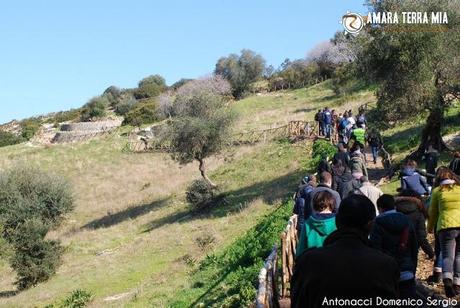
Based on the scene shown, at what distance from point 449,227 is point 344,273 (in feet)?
13.3

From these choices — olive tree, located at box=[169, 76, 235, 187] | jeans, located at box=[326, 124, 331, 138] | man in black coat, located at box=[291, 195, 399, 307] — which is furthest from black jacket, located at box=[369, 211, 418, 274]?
olive tree, located at box=[169, 76, 235, 187]

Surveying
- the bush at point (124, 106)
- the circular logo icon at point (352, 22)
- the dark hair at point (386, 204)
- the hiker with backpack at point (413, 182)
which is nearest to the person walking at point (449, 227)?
the dark hair at point (386, 204)

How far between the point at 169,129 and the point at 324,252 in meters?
30.9

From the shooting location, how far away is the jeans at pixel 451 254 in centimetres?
662

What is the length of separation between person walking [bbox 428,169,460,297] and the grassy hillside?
625 centimetres

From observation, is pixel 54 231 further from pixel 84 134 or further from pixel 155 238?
pixel 84 134

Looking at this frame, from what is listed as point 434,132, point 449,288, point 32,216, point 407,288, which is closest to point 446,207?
point 449,288

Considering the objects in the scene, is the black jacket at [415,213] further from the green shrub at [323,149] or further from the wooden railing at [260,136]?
the wooden railing at [260,136]

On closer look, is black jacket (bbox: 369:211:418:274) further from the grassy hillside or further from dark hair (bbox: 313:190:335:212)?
the grassy hillside

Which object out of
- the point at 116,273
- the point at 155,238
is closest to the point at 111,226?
the point at 155,238

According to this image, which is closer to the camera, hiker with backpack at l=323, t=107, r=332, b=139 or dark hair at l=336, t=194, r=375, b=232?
dark hair at l=336, t=194, r=375, b=232

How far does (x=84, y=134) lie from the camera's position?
226 ft

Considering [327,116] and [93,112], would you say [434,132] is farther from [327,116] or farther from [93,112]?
[93,112]

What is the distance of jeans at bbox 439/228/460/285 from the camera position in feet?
21.7
